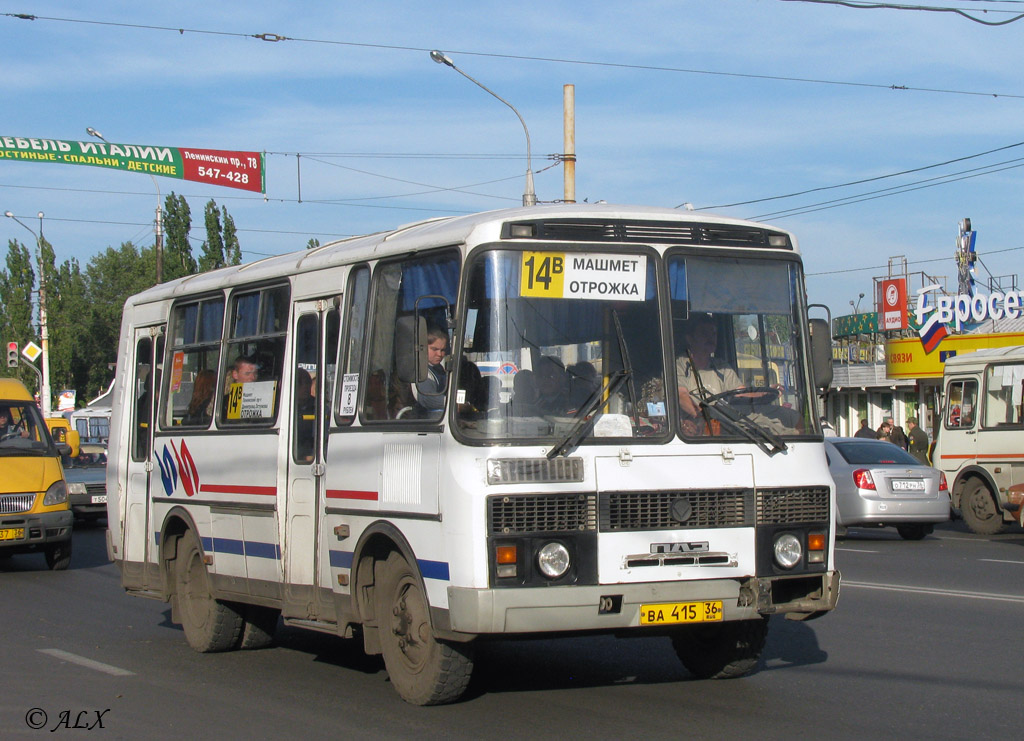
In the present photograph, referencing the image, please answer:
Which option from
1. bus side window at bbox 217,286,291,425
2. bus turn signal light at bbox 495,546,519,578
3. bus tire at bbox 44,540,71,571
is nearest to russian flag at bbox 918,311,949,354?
bus tire at bbox 44,540,71,571

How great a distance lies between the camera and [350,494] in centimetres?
810

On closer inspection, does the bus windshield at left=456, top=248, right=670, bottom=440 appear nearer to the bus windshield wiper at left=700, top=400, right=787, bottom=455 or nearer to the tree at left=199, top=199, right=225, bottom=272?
the bus windshield wiper at left=700, top=400, right=787, bottom=455

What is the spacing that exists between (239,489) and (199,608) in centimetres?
136

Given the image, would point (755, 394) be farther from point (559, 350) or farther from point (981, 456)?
point (981, 456)

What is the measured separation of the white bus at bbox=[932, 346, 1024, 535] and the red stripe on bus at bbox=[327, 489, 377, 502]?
14.7 meters

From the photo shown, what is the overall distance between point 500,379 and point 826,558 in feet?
7.12

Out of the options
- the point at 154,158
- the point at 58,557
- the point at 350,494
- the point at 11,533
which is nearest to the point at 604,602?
the point at 350,494

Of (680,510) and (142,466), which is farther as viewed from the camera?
(142,466)

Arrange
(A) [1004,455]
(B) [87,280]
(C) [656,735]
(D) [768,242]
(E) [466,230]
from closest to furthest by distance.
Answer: (C) [656,735] < (E) [466,230] < (D) [768,242] < (A) [1004,455] < (B) [87,280]

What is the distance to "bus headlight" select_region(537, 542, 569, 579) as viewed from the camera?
22.5 ft

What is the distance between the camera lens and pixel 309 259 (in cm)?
912

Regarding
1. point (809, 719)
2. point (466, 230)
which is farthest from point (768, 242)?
point (809, 719)

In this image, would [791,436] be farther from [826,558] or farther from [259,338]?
[259,338]

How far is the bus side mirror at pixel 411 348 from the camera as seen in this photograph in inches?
274
